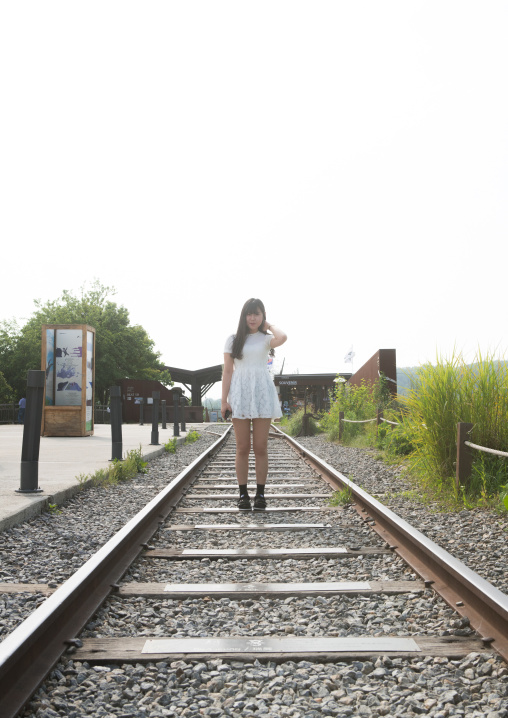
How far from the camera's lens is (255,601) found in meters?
2.74

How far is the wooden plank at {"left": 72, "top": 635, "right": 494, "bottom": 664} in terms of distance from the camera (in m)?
2.10

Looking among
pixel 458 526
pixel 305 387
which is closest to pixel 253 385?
pixel 458 526

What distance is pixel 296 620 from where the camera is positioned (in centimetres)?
249

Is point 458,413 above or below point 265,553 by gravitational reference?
above

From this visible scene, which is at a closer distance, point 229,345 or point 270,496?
point 229,345

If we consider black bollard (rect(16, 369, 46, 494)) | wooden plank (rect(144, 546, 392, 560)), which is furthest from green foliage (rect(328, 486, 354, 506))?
black bollard (rect(16, 369, 46, 494))

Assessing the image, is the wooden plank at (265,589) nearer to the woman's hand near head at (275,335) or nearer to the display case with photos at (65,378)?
the woman's hand near head at (275,335)

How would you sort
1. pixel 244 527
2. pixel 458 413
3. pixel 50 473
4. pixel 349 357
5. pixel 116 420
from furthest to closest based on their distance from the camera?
1. pixel 349 357
2. pixel 116 420
3. pixel 50 473
4. pixel 458 413
5. pixel 244 527

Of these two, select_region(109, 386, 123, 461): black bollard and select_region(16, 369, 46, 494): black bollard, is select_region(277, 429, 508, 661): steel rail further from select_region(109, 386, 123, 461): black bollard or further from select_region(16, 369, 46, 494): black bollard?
select_region(109, 386, 123, 461): black bollard

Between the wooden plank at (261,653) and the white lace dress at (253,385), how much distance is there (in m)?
2.66

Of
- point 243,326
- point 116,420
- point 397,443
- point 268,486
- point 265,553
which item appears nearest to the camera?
point 265,553

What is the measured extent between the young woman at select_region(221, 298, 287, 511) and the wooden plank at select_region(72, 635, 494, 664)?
265cm

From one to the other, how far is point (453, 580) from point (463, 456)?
2.56 meters

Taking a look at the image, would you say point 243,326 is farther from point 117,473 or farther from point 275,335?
point 117,473
